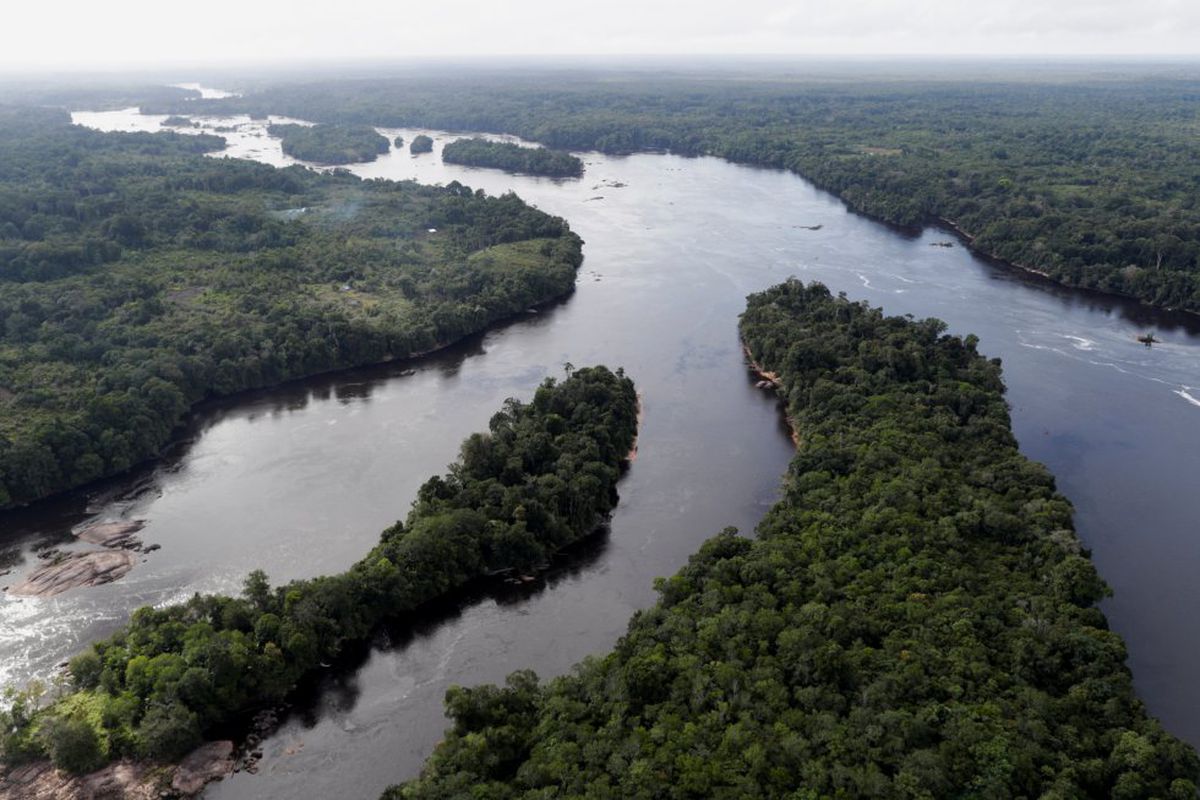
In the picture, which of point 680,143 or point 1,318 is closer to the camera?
point 1,318

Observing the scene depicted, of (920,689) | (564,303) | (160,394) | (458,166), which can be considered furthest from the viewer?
(458,166)

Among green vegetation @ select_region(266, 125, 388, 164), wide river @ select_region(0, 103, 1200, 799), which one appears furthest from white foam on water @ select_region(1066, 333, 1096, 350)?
green vegetation @ select_region(266, 125, 388, 164)

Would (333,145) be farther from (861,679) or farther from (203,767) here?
(861,679)

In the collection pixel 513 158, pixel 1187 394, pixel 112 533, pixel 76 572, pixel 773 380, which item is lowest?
pixel 76 572

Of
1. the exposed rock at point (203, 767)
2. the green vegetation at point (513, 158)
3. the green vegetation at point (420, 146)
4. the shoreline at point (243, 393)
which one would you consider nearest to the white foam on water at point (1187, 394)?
the shoreline at point (243, 393)

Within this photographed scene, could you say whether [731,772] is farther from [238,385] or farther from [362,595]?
[238,385]

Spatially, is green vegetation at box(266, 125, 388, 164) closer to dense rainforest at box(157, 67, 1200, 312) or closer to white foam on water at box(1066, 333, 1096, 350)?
dense rainforest at box(157, 67, 1200, 312)

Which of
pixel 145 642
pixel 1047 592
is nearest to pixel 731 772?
pixel 1047 592

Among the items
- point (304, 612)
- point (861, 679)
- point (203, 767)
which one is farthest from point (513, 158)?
point (861, 679)
